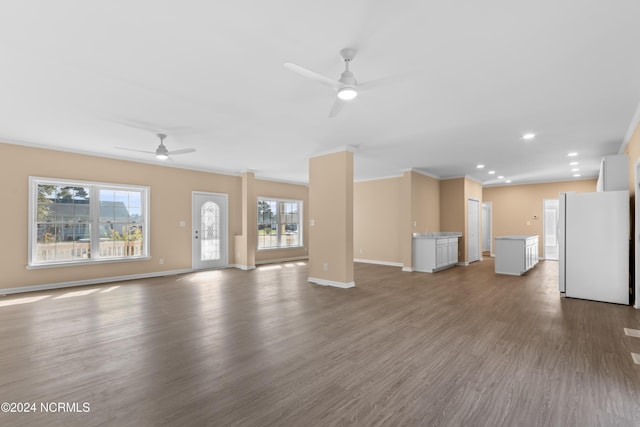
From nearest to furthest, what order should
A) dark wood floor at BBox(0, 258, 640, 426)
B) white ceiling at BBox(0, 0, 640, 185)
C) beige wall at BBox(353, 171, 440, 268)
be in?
dark wood floor at BBox(0, 258, 640, 426), white ceiling at BBox(0, 0, 640, 185), beige wall at BBox(353, 171, 440, 268)

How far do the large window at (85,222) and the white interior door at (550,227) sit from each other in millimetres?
12075

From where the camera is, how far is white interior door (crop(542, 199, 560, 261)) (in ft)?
33.2

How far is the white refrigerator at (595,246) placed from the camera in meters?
4.64

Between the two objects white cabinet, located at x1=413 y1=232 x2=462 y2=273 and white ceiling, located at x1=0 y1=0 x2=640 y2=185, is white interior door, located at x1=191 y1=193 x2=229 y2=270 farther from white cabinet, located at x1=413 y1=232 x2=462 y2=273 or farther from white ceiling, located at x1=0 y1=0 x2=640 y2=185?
white cabinet, located at x1=413 y1=232 x2=462 y2=273

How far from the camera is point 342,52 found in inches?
98.8

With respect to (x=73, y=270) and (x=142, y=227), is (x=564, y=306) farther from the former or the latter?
(x=73, y=270)

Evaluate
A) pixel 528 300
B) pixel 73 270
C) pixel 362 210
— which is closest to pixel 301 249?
pixel 362 210

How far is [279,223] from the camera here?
9.80 metres

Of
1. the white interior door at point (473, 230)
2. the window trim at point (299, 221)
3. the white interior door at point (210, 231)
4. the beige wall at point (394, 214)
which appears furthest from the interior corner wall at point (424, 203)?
the white interior door at point (210, 231)

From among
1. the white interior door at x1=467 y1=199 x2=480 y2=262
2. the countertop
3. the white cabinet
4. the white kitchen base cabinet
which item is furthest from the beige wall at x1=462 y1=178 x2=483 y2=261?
the white kitchen base cabinet

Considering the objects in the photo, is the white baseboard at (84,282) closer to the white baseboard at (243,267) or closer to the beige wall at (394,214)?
the white baseboard at (243,267)

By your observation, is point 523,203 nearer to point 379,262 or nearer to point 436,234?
point 436,234

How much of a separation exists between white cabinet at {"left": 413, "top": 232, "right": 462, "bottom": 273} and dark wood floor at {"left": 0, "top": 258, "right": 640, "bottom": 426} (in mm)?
2615

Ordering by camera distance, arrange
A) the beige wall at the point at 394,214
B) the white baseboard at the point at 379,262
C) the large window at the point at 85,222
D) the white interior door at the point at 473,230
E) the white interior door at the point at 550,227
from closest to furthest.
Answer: the large window at the point at 85,222 < the beige wall at the point at 394,214 < the white baseboard at the point at 379,262 < the white interior door at the point at 473,230 < the white interior door at the point at 550,227
